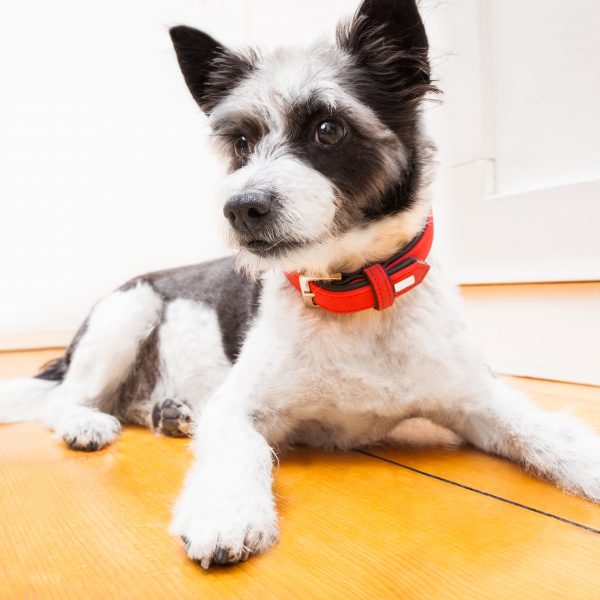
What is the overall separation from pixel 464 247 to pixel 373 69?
139 centimetres

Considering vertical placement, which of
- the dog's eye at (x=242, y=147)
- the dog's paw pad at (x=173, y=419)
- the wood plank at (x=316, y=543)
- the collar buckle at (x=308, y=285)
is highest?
the dog's eye at (x=242, y=147)

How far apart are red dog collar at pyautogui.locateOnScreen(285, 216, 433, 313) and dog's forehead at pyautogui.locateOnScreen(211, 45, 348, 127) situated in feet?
1.21

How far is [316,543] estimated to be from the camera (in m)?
1.02

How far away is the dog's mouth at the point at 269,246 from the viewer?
124 centimetres

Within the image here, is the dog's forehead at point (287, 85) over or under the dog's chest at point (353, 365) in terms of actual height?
over

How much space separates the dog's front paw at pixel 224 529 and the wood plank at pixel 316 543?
2cm

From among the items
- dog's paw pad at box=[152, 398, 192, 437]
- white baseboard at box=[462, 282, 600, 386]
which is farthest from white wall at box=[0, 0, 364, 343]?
dog's paw pad at box=[152, 398, 192, 437]

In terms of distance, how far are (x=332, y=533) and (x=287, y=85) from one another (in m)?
A: 0.96

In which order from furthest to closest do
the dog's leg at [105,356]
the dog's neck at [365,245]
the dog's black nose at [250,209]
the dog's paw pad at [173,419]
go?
the dog's leg at [105,356]
the dog's paw pad at [173,419]
the dog's neck at [365,245]
the dog's black nose at [250,209]

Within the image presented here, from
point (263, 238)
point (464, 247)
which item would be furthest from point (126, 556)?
point (464, 247)

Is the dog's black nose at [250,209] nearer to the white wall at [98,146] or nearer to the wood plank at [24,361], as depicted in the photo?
the wood plank at [24,361]

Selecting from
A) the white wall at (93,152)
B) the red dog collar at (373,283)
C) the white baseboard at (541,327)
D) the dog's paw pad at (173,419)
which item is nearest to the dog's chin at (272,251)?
the red dog collar at (373,283)

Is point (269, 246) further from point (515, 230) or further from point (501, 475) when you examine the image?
point (515, 230)

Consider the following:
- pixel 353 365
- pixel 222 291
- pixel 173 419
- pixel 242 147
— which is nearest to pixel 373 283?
pixel 353 365
